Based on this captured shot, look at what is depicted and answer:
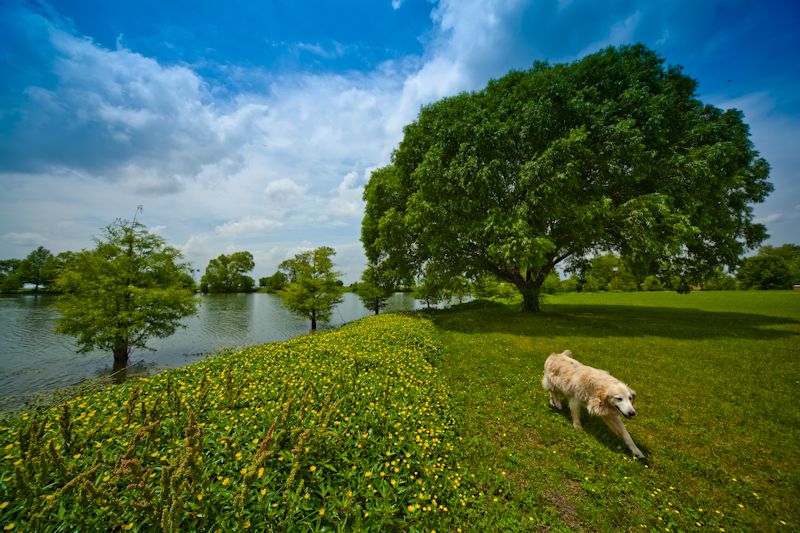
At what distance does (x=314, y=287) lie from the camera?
24.3m

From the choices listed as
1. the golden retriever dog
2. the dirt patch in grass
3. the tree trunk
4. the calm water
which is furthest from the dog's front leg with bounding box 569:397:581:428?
the tree trunk

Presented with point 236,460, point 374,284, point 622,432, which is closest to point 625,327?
point 622,432

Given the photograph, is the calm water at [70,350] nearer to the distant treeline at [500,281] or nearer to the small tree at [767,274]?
the distant treeline at [500,281]

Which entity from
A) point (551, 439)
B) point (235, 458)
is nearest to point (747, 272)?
point (551, 439)

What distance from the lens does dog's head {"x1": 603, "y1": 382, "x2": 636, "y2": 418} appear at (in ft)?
15.8

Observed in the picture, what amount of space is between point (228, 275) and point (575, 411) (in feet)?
276

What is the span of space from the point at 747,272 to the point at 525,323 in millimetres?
73110

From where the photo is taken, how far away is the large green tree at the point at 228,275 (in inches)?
2773

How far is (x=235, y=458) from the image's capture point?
11.6 ft

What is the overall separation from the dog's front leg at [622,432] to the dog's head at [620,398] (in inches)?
12.2

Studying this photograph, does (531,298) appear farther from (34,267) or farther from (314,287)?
(34,267)

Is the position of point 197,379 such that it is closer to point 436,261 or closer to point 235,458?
point 235,458

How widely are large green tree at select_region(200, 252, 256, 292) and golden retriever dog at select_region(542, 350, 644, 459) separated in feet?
271

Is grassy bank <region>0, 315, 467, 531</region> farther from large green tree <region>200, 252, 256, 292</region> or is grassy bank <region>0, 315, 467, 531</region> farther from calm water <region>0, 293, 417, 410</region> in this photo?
large green tree <region>200, 252, 256, 292</region>
